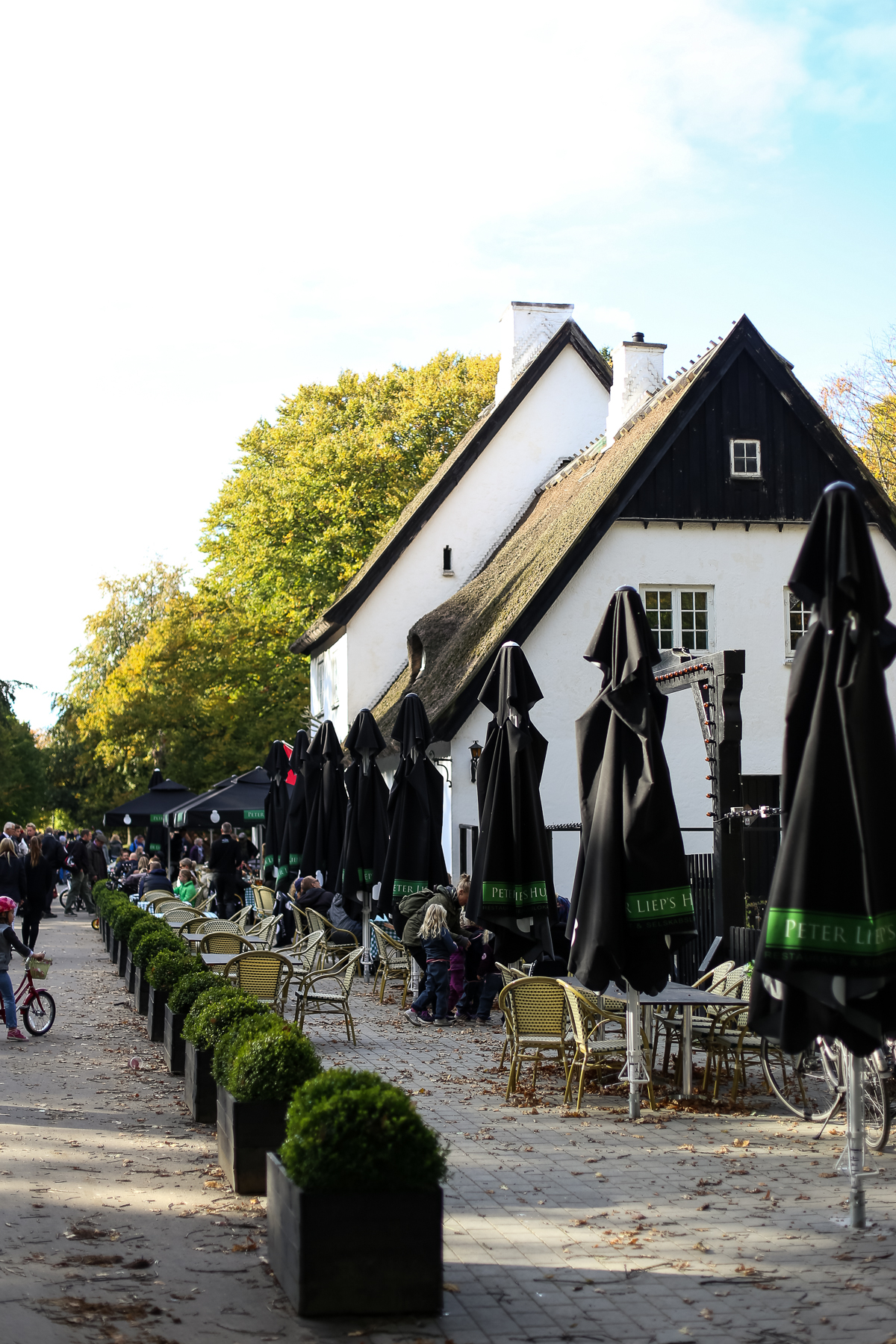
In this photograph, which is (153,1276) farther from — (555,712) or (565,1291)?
(555,712)

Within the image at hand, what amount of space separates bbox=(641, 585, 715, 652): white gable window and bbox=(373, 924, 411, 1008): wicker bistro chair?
7794mm

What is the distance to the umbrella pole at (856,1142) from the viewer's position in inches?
267

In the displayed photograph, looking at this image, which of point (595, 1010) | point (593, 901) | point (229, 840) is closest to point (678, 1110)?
point (595, 1010)

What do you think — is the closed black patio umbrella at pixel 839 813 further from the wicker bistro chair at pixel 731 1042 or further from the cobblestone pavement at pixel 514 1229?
the wicker bistro chair at pixel 731 1042

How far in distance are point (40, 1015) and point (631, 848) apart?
8.15 meters

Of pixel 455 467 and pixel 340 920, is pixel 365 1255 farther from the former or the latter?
pixel 455 467

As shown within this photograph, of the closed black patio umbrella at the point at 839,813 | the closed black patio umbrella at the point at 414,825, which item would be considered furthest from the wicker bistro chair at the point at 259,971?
the closed black patio umbrella at the point at 839,813

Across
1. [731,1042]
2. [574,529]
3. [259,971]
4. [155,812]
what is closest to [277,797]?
[574,529]

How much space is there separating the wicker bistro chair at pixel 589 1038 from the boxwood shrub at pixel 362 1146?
14.3 ft

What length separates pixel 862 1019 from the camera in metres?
6.52

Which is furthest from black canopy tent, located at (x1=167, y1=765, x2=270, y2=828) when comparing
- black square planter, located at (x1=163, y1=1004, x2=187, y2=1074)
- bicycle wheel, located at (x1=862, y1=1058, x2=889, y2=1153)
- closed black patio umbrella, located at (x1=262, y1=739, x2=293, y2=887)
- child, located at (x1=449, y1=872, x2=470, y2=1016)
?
bicycle wheel, located at (x1=862, y1=1058, x2=889, y2=1153)

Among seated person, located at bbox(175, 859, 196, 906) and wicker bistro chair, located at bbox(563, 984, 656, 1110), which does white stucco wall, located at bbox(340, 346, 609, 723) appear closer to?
seated person, located at bbox(175, 859, 196, 906)

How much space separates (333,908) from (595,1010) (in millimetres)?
10408

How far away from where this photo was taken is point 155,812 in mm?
33281
